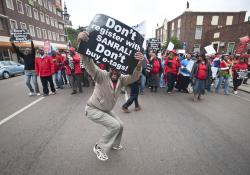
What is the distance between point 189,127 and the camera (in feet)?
14.1

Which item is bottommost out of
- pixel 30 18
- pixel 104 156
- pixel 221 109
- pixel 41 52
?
pixel 221 109

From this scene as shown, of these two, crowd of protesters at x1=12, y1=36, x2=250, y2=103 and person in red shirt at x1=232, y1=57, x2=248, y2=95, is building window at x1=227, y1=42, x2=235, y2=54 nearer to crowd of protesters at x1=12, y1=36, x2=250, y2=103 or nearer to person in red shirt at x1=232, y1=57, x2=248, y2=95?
crowd of protesters at x1=12, y1=36, x2=250, y2=103

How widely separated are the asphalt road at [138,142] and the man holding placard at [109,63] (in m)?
0.56

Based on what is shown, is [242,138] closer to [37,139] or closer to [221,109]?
[221,109]

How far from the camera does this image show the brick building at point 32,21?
23797 mm

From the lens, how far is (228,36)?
25609 mm

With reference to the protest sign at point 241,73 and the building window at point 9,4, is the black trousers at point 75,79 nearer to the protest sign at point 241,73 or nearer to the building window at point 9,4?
the protest sign at point 241,73

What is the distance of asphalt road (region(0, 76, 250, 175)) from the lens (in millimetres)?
2736

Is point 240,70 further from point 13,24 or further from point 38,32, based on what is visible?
point 38,32

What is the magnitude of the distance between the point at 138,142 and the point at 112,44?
6.63 ft

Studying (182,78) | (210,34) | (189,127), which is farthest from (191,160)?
(210,34)

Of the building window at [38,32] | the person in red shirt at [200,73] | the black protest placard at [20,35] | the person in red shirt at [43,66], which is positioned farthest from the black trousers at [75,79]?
the building window at [38,32]

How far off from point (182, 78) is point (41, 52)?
6426 mm

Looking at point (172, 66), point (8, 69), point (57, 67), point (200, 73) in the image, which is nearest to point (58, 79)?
point (57, 67)
